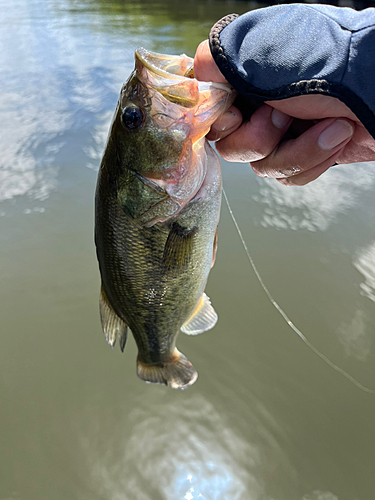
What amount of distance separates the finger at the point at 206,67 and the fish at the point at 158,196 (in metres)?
0.05

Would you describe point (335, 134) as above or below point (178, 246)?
above

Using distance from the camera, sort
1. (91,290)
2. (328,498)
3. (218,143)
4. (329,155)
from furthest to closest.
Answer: (91,290) < (328,498) < (218,143) < (329,155)

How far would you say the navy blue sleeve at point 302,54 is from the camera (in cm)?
105

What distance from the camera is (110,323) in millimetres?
1833

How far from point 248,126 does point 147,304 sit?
0.89 m

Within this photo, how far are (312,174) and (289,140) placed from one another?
0.67 feet

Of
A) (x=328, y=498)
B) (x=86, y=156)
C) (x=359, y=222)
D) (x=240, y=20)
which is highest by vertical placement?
(x=240, y=20)

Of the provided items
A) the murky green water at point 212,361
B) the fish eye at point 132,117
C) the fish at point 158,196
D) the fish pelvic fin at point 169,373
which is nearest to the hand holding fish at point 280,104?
the fish at point 158,196

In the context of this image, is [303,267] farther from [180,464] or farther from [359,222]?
[180,464]

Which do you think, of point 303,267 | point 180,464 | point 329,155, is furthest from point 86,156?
point 329,155

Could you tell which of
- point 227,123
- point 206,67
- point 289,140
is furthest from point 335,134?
point 206,67

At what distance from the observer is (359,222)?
13.7 ft

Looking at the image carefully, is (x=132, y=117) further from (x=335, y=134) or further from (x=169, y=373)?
(x=169, y=373)

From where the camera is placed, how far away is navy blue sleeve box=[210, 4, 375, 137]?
1.05 meters
